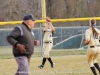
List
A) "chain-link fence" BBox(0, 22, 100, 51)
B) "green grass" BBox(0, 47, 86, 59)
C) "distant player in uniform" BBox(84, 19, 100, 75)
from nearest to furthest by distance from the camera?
"distant player in uniform" BBox(84, 19, 100, 75), "green grass" BBox(0, 47, 86, 59), "chain-link fence" BBox(0, 22, 100, 51)

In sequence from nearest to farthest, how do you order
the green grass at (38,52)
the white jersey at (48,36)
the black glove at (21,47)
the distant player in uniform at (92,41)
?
the black glove at (21,47)
the distant player in uniform at (92,41)
the white jersey at (48,36)
the green grass at (38,52)

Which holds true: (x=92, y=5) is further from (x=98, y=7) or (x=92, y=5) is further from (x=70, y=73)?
(x=70, y=73)

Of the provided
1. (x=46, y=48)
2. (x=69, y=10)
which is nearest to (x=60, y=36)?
(x=46, y=48)

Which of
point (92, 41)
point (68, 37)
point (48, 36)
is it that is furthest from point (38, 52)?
point (92, 41)

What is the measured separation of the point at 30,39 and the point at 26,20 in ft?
1.55

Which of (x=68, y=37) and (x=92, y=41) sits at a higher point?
(x=92, y=41)

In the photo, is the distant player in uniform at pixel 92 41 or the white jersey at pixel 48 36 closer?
the distant player in uniform at pixel 92 41

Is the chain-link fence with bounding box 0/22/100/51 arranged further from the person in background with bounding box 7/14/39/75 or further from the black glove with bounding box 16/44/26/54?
the black glove with bounding box 16/44/26/54

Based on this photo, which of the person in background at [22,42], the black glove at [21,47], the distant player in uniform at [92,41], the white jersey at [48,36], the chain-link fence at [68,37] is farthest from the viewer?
the chain-link fence at [68,37]

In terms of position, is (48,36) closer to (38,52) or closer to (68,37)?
(38,52)

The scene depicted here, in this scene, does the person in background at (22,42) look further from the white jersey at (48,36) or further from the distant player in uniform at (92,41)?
the white jersey at (48,36)

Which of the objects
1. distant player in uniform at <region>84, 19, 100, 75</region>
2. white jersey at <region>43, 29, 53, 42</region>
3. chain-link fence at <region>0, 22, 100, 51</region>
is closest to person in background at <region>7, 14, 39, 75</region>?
distant player in uniform at <region>84, 19, 100, 75</region>

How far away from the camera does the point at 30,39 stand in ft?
28.8

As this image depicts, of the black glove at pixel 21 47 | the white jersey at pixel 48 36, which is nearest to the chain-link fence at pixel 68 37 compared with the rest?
the white jersey at pixel 48 36
